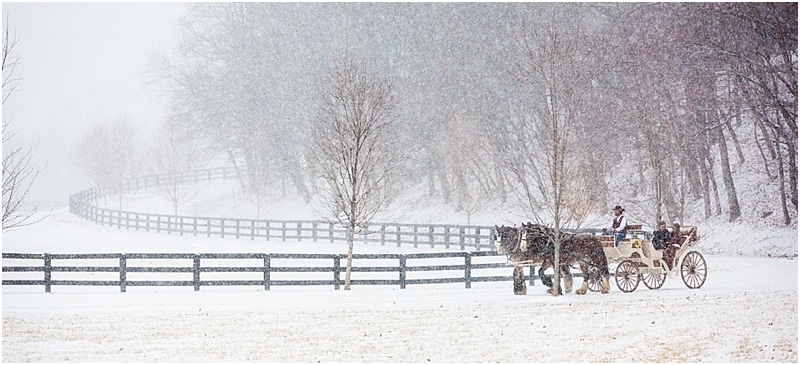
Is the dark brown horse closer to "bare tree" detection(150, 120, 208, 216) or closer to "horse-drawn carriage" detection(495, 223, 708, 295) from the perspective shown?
"horse-drawn carriage" detection(495, 223, 708, 295)

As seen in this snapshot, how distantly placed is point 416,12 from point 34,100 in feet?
362

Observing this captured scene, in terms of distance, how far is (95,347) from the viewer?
12102 millimetres

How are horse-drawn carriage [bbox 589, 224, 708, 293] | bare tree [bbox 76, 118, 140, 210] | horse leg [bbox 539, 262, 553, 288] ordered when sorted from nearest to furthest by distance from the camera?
horse-drawn carriage [bbox 589, 224, 708, 293] → horse leg [bbox 539, 262, 553, 288] → bare tree [bbox 76, 118, 140, 210]

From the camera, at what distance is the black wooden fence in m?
18.0

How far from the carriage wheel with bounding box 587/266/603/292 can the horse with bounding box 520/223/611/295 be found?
0.24 meters

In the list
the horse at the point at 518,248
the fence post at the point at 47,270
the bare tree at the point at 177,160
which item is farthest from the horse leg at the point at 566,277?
the bare tree at the point at 177,160

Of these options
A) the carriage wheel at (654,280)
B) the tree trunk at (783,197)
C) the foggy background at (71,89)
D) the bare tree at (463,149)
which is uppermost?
the foggy background at (71,89)

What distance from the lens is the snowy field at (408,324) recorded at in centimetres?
1191

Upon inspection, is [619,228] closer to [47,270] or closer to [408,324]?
[408,324]

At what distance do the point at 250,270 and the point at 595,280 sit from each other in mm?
7546

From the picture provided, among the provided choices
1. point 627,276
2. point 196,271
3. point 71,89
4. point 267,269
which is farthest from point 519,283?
point 71,89

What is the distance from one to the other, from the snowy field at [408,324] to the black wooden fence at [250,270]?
34cm

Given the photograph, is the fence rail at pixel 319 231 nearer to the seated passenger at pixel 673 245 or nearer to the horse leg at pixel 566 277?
the horse leg at pixel 566 277

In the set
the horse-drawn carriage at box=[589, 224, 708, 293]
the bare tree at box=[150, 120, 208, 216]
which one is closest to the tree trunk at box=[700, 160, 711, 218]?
the horse-drawn carriage at box=[589, 224, 708, 293]
